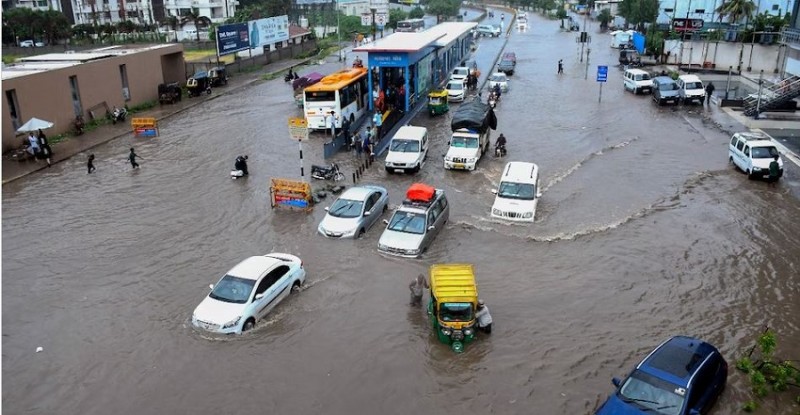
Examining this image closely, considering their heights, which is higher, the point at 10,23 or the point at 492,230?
the point at 10,23

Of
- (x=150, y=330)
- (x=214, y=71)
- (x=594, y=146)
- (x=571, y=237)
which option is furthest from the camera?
(x=214, y=71)

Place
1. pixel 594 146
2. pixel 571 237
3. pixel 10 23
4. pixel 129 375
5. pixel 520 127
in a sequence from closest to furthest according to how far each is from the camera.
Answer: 1. pixel 129 375
2. pixel 571 237
3. pixel 594 146
4. pixel 520 127
5. pixel 10 23

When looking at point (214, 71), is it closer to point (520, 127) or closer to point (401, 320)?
point (520, 127)

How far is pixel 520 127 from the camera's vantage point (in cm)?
3406

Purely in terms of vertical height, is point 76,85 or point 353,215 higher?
point 76,85

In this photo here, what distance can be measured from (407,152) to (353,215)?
24.2 ft

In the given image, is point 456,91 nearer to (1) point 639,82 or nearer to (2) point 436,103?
(2) point 436,103

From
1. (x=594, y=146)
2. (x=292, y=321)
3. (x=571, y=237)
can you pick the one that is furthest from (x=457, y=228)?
(x=594, y=146)

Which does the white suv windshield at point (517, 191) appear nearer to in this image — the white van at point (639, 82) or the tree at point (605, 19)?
the white van at point (639, 82)

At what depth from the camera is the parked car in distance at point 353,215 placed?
752 inches

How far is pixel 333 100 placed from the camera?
3127 centimetres

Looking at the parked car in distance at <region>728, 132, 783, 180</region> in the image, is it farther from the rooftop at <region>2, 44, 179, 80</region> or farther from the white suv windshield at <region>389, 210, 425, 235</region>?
the rooftop at <region>2, 44, 179, 80</region>

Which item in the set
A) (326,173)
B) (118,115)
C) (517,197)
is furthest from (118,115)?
(517,197)

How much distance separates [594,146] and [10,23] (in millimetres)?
73962
